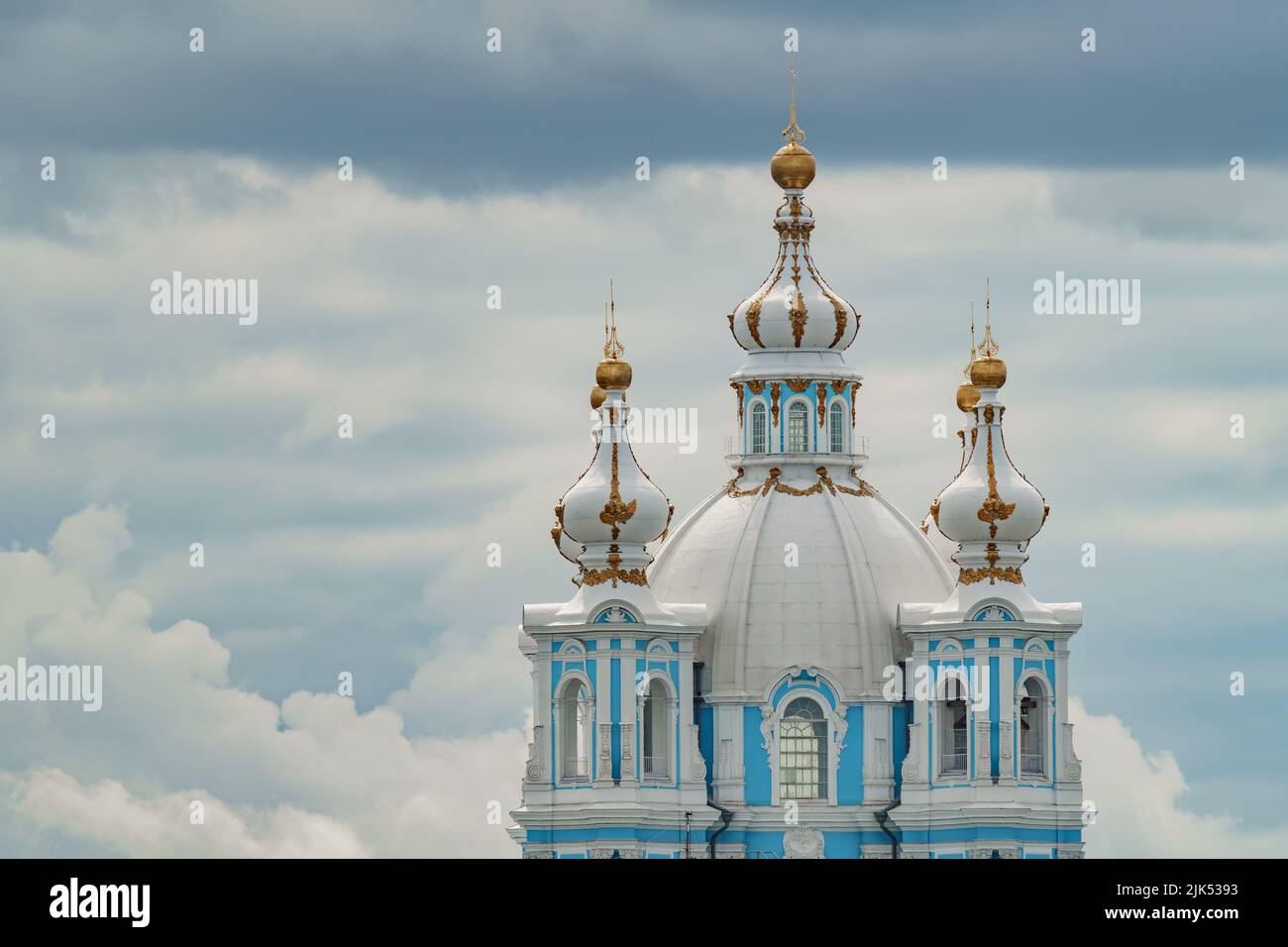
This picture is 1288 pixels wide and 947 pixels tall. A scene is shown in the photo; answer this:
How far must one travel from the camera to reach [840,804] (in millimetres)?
128500

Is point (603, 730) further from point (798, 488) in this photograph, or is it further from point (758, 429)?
point (758, 429)

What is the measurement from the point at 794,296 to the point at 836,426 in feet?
12.3

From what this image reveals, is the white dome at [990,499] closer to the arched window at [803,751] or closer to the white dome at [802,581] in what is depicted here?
the white dome at [802,581]

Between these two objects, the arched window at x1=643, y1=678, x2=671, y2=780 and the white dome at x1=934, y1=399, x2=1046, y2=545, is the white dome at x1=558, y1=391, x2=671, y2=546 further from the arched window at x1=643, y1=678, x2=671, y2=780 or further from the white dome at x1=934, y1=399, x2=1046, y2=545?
the white dome at x1=934, y1=399, x2=1046, y2=545

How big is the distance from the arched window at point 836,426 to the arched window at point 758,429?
1802 millimetres

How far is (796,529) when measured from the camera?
430 feet

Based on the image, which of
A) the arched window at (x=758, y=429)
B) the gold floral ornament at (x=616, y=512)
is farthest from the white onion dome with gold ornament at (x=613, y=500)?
the arched window at (x=758, y=429)

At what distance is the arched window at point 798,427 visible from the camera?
13300cm

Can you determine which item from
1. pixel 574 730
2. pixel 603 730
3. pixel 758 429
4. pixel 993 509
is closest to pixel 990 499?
pixel 993 509

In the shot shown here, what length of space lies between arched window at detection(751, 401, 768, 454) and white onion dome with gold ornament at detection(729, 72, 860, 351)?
168 cm

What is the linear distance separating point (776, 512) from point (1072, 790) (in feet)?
37.2
